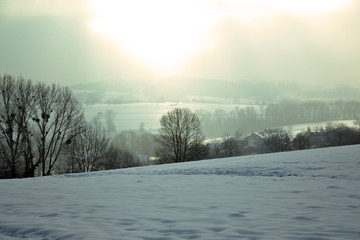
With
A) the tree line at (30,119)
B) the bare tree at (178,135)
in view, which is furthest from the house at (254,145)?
the tree line at (30,119)

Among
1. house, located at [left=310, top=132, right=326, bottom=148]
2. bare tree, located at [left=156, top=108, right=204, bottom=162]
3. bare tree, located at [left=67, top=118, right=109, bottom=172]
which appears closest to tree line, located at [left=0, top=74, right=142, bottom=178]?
bare tree, located at [left=67, top=118, right=109, bottom=172]

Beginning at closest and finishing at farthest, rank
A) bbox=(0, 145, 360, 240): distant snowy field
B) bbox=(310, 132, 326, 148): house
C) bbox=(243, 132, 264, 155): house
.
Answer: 1. bbox=(0, 145, 360, 240): distant snowy field
2. bbox=(310, 132, 326, 148): house
3. bbox=(243, 132, 264, 155): house

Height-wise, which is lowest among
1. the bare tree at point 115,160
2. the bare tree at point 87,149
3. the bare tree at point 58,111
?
the bare tree at point 115,160

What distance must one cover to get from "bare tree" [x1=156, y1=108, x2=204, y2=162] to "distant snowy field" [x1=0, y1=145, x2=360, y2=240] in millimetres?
39576

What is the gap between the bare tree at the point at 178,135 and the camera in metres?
55.1

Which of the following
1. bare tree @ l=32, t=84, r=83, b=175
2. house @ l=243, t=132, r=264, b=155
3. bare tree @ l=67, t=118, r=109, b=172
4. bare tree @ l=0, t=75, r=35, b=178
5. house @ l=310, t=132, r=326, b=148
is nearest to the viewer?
bare tree @ l=0, t=75, r=35, b=178

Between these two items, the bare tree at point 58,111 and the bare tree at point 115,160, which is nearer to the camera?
the bare tree at point 58,111

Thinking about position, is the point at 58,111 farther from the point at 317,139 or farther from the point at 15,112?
the point at 317,139

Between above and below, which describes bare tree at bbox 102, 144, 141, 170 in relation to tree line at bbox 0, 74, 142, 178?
below

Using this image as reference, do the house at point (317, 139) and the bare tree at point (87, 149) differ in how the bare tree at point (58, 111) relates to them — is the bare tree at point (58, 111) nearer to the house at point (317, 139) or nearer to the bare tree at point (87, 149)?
the bare tree at point (87, 149)

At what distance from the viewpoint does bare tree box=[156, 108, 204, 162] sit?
181 feet

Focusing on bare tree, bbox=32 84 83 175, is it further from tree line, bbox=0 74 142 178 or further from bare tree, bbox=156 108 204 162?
bare tree, bbox=156 108 204 162

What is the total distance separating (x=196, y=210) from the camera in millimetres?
9359

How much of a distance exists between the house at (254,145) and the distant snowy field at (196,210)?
362ft
